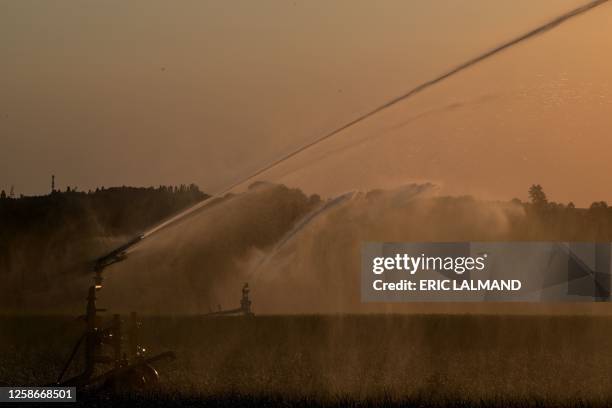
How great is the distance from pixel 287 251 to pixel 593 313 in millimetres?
12923

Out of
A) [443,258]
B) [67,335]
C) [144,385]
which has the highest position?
[443,258]

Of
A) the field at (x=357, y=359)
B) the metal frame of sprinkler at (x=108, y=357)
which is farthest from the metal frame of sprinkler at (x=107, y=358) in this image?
the field at (x=357, y=359)

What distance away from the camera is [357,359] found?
32.1 m

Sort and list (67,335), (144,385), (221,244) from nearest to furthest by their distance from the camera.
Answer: (144,385)
(67,335)
(221,244)

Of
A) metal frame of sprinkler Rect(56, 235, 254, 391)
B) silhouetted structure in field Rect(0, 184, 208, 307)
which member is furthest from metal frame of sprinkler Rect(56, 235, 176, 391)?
silhouetted structure in field Rect(0, 184, 208, 307)

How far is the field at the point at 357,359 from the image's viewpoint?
24.6 m

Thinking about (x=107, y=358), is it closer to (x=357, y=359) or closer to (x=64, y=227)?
(x=357, y=359)

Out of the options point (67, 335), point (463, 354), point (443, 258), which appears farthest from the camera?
point (443, 258)

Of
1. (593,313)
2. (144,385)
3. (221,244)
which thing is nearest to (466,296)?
(593,313)

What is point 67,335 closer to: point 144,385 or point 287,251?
point 144,385

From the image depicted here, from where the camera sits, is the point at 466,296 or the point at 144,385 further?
the point at 466,296

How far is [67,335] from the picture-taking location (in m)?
37.8

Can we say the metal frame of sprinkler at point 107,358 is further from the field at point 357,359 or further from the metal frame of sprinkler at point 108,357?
the field at point 357,359

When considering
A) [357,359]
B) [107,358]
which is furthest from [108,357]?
[357,359]
